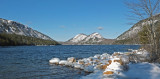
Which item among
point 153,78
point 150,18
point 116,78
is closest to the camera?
point 153,78

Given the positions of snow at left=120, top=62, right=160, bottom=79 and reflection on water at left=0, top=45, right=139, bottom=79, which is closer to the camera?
snow at left=120, top=62, right=160, bottom=79

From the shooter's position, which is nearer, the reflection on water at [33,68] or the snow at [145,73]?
the snow at [145,73]

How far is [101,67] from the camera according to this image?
1338cm

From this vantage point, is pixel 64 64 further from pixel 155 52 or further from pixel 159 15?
pixel 159 15

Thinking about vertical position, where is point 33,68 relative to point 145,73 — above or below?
below

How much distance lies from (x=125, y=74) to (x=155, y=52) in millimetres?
4262

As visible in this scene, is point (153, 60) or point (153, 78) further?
point (153, 60)

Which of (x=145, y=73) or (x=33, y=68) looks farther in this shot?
(x=33, y=68)

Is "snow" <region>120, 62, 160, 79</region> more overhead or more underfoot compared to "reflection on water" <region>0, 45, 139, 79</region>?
more overhead

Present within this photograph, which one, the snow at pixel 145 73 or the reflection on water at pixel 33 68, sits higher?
Answer: the snow at pixel 145 73

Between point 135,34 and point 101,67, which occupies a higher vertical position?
point 135,34

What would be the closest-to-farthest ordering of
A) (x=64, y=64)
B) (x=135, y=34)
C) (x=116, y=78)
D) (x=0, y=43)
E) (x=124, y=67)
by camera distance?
(x=116, y=78), (x=124, y=67), (x=135, y=34), (x=64, y=64), (x=0, y=43)

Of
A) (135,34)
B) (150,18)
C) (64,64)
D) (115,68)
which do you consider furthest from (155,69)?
(64,64)

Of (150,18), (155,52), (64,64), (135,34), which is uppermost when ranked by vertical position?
(150,18)
